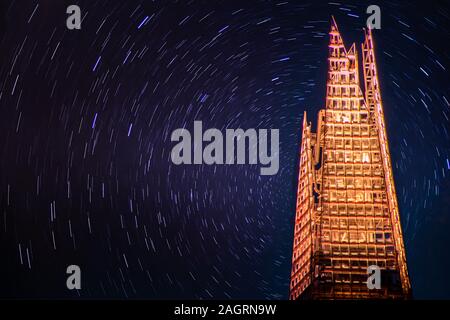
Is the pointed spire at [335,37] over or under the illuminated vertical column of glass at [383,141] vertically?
over

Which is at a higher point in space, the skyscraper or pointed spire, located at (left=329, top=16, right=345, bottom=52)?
pointed spire, located at (left=329, top=16, right=345, bottom=52)

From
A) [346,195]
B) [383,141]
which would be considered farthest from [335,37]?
[346,195]

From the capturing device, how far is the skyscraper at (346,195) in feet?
44.1

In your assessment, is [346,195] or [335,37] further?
[346,195]

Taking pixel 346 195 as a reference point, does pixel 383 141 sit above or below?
above

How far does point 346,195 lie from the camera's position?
14820 millimetres

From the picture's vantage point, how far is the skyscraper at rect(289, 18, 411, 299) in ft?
44.1

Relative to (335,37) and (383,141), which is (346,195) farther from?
(335,37)

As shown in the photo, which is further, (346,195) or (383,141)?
(346,195)

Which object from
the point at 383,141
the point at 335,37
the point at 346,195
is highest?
the point at 335,37
